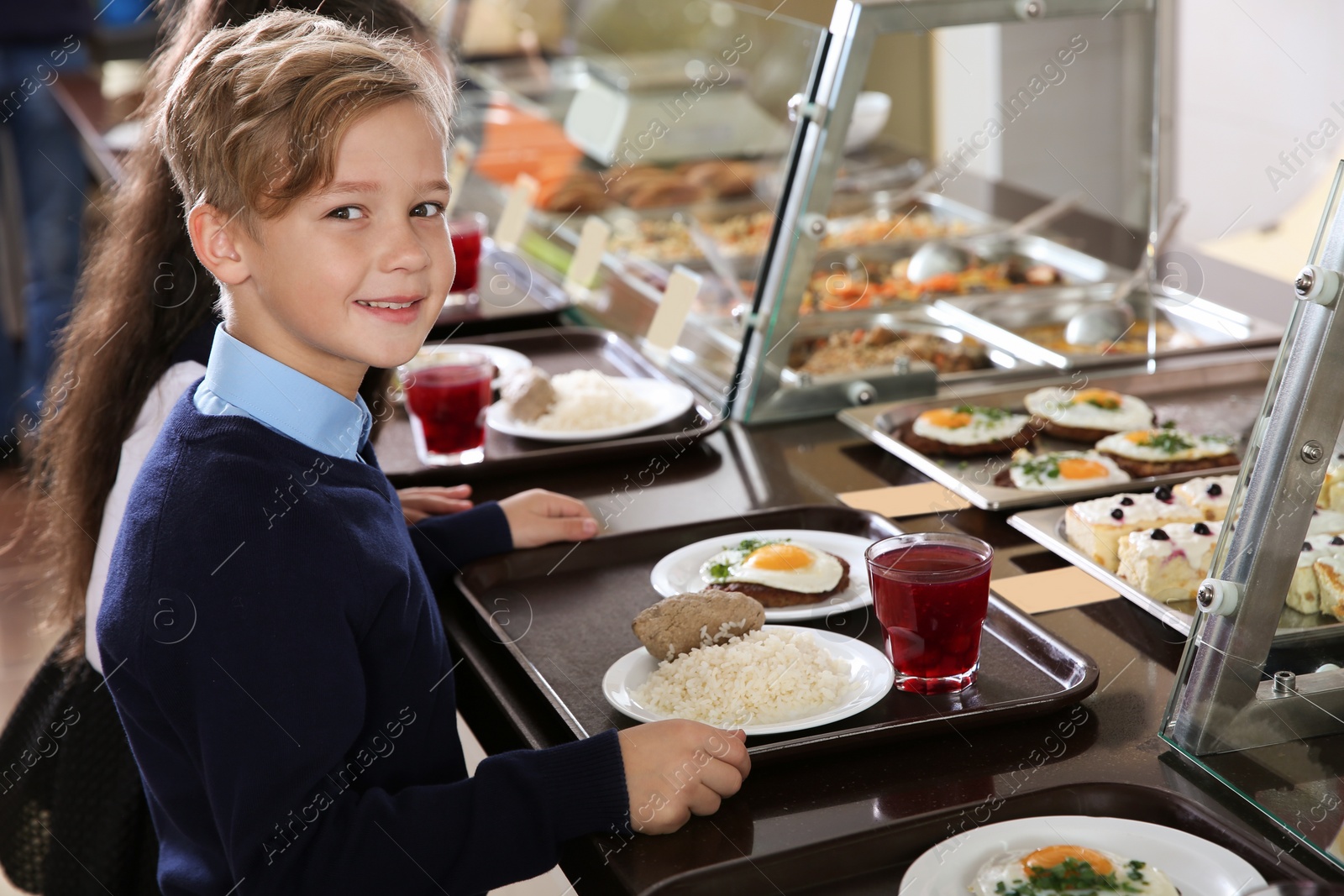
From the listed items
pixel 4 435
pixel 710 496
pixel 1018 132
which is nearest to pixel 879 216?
pixel 710 496

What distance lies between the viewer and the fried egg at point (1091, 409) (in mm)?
1711

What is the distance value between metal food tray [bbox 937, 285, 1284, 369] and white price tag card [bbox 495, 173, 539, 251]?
3.18 ft

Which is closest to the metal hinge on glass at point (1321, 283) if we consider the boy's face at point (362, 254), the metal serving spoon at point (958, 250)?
the boy's face at point (362, 254)

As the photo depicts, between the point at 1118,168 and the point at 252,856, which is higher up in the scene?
the point at 1118,168

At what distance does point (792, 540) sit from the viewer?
1.44 m

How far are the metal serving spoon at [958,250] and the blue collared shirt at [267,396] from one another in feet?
4.98

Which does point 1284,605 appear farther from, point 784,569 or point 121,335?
point 121,335

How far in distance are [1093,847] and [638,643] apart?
51 centimetres

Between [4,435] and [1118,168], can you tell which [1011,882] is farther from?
[4,435]

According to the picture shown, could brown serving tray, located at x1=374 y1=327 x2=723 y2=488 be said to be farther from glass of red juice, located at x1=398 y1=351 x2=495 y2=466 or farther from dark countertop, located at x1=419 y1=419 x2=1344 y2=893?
dark countertop, located at x1=419 y1=419 x2=1344 y2=893

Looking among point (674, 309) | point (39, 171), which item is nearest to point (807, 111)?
point (674, 309)

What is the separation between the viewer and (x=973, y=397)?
1.83 meters

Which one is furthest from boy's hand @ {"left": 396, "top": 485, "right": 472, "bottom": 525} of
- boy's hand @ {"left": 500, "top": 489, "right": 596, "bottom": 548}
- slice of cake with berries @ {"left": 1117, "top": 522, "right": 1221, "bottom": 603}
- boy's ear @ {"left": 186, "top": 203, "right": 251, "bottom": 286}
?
slice of cake with berries @ {"left": 1117, "top": 522, "right": 1221, "bottom": 603}

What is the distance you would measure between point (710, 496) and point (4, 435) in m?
3.50
